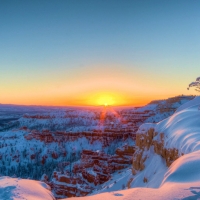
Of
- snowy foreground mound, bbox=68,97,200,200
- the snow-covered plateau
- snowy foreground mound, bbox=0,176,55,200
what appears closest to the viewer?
snowy foreground mound, bbox=68,97,200,200

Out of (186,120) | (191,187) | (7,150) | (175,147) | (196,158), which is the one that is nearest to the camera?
(191,187)

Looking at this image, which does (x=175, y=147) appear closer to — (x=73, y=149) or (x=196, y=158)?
(x=196, y=158)

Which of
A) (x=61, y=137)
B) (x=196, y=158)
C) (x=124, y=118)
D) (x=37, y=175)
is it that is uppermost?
(x=196, y=158)

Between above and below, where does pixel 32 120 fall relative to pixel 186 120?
below

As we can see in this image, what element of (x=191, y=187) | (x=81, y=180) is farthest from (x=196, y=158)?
(x=81, y=180)

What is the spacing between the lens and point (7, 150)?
74.2m

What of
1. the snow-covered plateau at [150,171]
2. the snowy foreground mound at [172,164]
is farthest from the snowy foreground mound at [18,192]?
the snowy foreground mound at [172,164]

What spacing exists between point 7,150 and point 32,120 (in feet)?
224

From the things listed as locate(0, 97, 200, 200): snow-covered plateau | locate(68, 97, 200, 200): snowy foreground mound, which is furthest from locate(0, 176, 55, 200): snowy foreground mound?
locate(68, 97, 200, 200): snowy foreground mound

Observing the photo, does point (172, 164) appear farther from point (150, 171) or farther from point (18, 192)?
point (150, 171)

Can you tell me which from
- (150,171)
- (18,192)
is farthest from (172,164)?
(150,171)

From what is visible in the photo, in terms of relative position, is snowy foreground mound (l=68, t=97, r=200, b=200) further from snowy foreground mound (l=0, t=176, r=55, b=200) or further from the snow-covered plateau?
snowy foreground mound (l=0, t=176, r=55, b=200)

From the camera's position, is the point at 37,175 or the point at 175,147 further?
the point at 37,175

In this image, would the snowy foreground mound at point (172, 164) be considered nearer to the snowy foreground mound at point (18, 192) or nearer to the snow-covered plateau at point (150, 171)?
the snow-covered plateau at point (150, 171)
